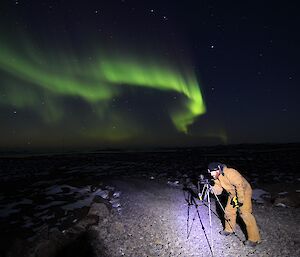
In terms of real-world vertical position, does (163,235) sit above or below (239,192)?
below

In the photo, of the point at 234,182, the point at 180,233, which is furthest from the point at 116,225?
the point at 234,182

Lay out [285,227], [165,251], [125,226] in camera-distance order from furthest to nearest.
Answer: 1. [125,226]
2. [285,227]
3. [165,251]

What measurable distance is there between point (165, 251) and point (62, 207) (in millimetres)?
8407

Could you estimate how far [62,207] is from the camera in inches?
586

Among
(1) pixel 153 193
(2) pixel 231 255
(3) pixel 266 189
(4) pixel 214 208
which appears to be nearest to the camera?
(2) pixel 231 255

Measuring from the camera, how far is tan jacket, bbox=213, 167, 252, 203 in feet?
26.1

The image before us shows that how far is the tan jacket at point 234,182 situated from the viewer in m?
7.94

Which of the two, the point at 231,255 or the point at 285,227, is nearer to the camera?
the point at 231,255

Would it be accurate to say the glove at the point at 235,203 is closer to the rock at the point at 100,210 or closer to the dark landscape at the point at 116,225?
the dark landscape at the point at 116,225

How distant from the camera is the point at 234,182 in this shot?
26.2 ft

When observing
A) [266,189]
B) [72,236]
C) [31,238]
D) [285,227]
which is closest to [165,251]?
[72,236]

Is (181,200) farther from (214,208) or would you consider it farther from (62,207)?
(62,207)

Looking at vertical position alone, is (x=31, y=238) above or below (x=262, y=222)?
below

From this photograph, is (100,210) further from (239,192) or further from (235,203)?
(239,192)
